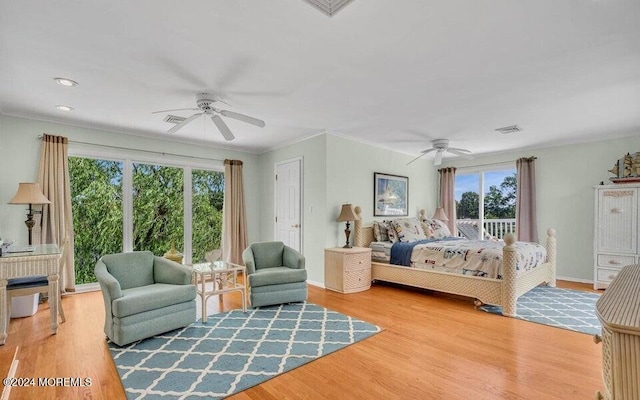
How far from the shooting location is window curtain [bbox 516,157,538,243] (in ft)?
18.9

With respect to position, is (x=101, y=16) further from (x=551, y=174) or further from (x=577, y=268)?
(x=577, y=268)

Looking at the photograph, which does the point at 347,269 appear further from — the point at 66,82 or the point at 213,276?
the point at 66,82

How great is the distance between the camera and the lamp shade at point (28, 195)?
3.59 metres

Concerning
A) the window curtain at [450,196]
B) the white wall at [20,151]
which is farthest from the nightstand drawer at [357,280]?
the white wall at [20,151]

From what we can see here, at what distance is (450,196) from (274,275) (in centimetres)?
482

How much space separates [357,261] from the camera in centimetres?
471

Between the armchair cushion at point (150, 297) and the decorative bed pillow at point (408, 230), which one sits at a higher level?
the decorative bed pillow at point (408, 230)

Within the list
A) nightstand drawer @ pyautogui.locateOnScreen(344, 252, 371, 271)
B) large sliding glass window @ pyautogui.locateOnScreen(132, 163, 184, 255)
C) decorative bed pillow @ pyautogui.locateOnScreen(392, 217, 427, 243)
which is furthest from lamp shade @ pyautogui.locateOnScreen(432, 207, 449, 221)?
large sliding glass window @ pyautogui.locateOnScreen(132, 163, 184, 255)

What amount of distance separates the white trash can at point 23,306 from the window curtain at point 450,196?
7.10 meters

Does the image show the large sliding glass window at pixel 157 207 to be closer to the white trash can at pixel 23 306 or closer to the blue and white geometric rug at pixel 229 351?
the white trash can at pixel 23 306

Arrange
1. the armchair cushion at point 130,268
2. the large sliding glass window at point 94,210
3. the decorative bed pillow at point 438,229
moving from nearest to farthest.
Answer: the armchair cushion at point 130,268
the large sliding glass window at point 94,210
the decorative bed pillow at point 438,229

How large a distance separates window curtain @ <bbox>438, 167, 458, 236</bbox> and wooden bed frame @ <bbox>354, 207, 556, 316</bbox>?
2.15 meters

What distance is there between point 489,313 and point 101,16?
462 cm

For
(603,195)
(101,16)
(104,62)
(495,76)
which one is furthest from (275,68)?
(603,195)
